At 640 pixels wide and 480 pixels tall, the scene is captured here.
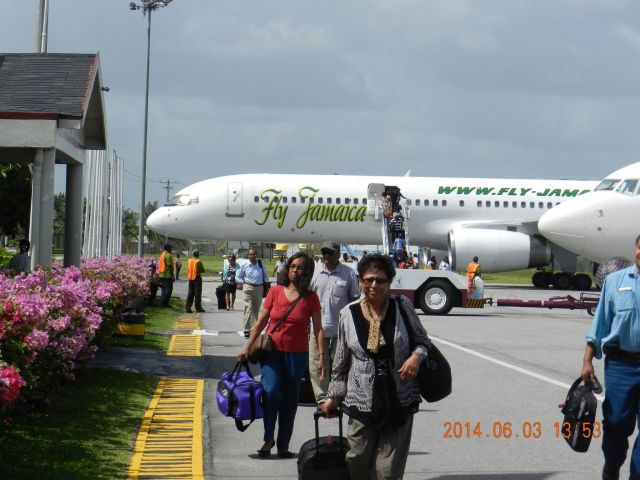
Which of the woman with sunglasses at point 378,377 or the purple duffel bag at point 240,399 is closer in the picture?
the woman with sunglasses at point 378,377

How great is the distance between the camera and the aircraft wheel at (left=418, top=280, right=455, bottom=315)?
1038 inches

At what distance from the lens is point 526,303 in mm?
27906

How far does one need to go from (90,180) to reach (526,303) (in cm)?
1131

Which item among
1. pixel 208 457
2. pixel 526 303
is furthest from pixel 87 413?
pixel 526 303

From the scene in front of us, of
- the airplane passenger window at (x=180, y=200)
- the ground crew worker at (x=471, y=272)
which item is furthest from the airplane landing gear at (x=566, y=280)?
the airplane passenger window at (x=180, y=200)

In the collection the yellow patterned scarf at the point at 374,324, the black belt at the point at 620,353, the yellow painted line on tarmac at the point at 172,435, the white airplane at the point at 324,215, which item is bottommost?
the yellow painted line on tarmac at the point at 172,435

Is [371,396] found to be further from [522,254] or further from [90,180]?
[522,254]

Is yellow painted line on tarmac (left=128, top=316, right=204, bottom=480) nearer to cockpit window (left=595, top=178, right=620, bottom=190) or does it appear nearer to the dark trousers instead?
cockpit window (left=595, top=178, right=620, bottom=190)

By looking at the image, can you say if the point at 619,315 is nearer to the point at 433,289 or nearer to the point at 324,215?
the point at 433,289

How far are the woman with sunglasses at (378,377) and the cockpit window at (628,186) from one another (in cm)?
1970

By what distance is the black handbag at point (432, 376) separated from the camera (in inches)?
250

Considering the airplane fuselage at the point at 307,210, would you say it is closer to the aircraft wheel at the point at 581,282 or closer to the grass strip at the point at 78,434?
the aircraft wheel at the point at 581,282

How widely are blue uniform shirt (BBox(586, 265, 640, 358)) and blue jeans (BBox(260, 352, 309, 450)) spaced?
8.29 feet

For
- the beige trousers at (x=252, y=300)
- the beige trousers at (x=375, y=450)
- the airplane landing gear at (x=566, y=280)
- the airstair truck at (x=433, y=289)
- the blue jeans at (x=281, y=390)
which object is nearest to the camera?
the beige trousers at (x=375, y=450)
